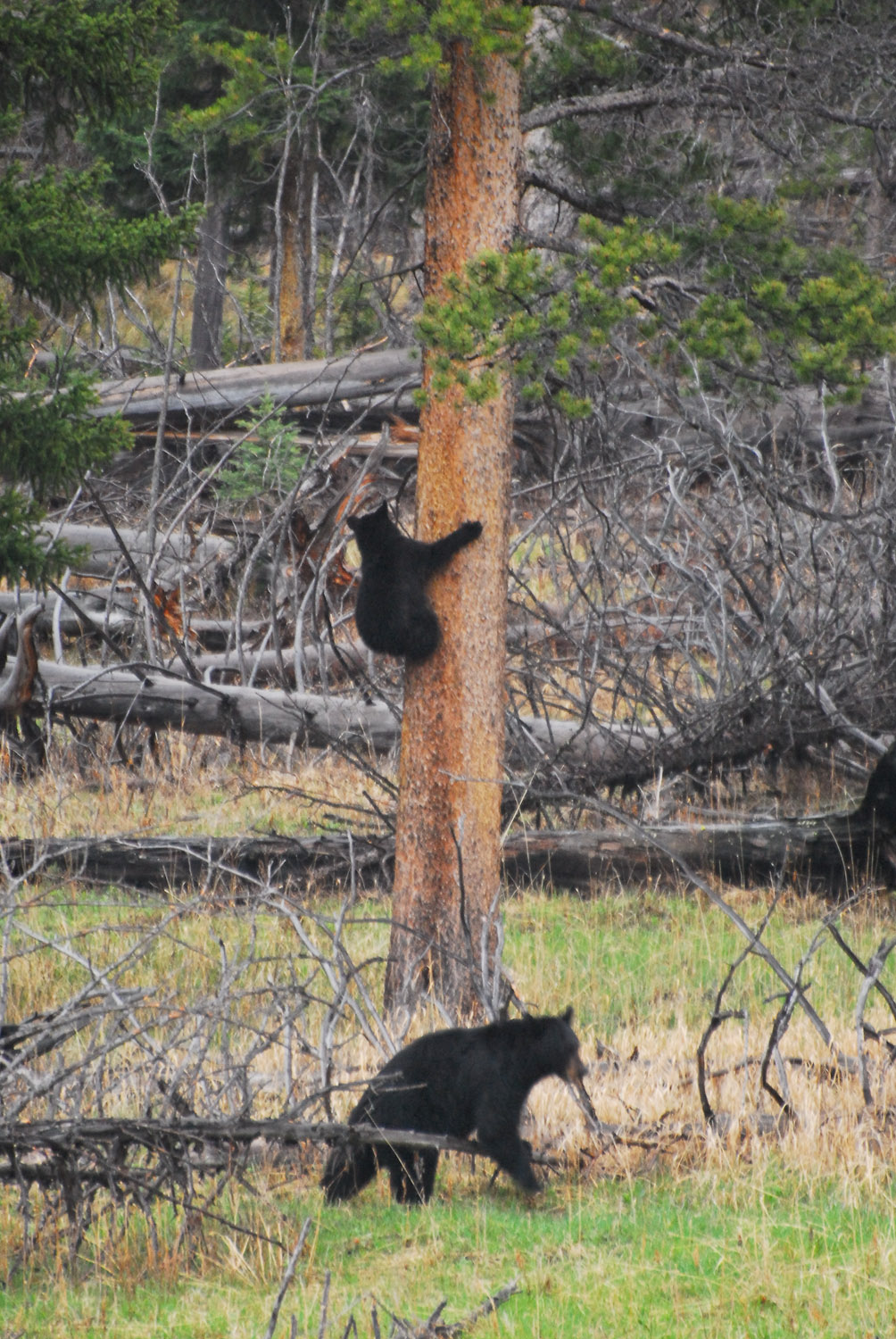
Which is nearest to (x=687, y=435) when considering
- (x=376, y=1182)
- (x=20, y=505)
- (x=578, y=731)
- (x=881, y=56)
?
(x=578, y=731)

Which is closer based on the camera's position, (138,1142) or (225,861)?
(138,1142)

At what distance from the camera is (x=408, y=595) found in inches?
259

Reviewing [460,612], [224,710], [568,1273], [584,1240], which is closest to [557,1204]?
[584,1240]

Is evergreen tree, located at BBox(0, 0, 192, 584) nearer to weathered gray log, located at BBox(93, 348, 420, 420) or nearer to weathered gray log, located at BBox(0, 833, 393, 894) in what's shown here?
weathered gray log, located at BBox(0, 833, 393, 894)

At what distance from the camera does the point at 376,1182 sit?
5426 mm

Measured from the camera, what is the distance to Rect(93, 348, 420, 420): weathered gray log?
15.6m

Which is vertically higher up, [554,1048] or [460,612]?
[460,612]

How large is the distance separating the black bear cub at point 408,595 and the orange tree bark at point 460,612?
76mm

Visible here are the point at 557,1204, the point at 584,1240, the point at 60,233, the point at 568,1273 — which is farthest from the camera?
the point at 60,233

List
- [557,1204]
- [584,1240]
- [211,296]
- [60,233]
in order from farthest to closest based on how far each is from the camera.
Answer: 1. [211,296]
2. [60,233]
3. [557,1204]
4. [584,1240]

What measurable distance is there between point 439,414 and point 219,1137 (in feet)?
11.9

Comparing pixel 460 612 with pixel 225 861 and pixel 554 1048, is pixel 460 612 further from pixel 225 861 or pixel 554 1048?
pixel 225 861

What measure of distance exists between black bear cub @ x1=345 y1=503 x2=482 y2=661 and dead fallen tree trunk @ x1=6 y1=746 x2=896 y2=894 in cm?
253

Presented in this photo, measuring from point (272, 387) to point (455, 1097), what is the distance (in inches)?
470
